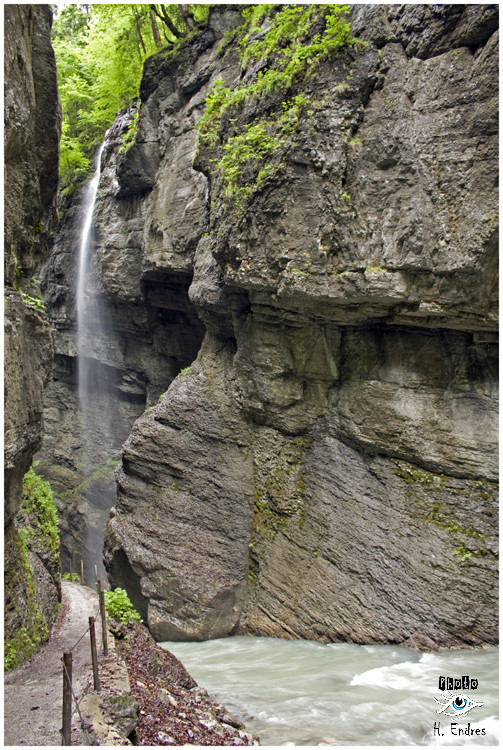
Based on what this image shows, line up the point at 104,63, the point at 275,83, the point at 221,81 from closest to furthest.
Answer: the point at 275,83
the point at 221,81
the point at 104,63

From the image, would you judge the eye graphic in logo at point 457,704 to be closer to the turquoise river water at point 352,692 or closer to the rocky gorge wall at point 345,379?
the turquoise river water at point 352,692

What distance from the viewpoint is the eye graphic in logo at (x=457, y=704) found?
6.64 metres

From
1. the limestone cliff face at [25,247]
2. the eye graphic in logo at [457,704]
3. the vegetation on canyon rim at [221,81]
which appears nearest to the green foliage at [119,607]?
the limestone cliff face at [25,247]

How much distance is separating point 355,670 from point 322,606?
6.82 ft

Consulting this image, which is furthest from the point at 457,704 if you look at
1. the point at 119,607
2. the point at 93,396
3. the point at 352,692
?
the point at 93,396

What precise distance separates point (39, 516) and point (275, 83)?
1062cm

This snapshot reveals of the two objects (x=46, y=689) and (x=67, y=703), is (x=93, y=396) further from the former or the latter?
(x=67, y=703)

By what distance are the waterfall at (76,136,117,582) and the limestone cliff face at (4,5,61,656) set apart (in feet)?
38.6

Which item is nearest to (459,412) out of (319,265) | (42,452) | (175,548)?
(319,265)

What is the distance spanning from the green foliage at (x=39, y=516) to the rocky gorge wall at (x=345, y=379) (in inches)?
85.9

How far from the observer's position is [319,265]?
10242mm

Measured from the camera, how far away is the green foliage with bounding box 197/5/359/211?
10.3m

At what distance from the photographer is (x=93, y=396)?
22344 mm

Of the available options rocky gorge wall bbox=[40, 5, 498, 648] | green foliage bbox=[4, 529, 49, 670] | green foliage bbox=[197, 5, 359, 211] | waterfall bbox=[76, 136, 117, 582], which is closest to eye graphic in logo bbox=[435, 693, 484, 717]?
rocky gorge wall bbox=[40, 5, 498, 648]
